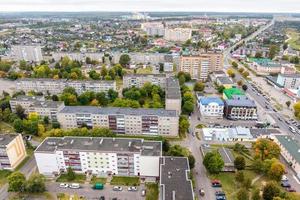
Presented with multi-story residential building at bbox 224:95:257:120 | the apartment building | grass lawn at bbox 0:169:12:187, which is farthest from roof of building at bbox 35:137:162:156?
multi-story residential building at bbox 224:95:257:120

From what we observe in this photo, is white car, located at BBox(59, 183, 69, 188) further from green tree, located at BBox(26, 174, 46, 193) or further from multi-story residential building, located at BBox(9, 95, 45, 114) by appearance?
multi-story residential building, located at BBox(9, 95, 45, 114)

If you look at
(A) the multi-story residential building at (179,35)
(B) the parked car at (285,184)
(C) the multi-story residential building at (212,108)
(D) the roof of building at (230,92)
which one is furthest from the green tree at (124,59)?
(B) the parked car at (285,184)

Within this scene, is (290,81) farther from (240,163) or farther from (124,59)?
(124,59)

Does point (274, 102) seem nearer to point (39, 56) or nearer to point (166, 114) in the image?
point (166, 114)

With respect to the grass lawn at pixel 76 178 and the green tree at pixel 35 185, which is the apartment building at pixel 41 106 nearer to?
the grass lawn at pixel 76 178

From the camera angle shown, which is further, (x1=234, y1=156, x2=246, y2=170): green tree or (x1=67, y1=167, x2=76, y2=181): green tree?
(x1=234, y1=156, x2=246, y2=170): green tree

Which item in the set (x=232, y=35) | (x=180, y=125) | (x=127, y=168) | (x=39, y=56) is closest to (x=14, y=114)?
(x=127, y=168)

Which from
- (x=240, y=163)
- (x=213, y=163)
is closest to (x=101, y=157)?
(x=213, y=163)
